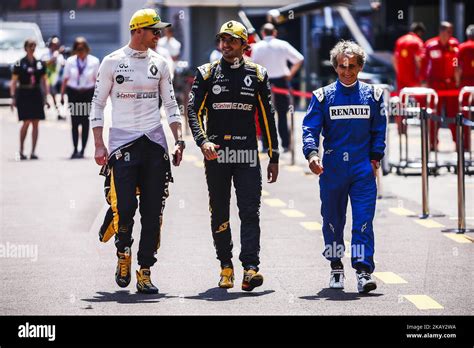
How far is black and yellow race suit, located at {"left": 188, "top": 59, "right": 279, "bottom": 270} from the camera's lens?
10078 mm

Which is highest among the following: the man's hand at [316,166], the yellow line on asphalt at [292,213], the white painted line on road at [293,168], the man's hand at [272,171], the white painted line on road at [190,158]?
the man's hand at [316,166]

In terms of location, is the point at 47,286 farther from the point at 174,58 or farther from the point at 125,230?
the point at 174,58

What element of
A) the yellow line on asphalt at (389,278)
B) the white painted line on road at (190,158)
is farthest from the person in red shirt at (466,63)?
the yellow line on asphalt at (389,278)

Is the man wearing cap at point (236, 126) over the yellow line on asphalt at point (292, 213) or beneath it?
over

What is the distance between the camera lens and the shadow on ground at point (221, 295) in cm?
973

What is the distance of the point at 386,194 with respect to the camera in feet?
54.3

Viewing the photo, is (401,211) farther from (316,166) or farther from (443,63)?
(443,63)

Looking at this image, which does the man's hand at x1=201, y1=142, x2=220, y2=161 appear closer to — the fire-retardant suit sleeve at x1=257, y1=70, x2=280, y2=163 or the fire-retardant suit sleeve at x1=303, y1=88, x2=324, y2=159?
the fire-retardant suit sleeve at x1=257, y1=70, x2=280, y2=163

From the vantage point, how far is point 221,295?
389 inches

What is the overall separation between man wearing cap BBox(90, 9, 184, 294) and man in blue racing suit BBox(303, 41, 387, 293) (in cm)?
102

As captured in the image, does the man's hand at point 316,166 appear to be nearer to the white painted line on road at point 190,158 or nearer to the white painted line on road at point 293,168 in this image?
the white painted line on road at point 293,168

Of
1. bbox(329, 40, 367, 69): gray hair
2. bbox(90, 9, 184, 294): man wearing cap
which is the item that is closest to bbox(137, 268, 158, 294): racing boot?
bbox(90, 9, 184, 294): man wearing cap

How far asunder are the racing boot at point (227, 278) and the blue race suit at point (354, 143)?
894 millimetres

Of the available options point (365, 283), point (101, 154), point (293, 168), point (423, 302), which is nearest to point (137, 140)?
point (101, 154)
